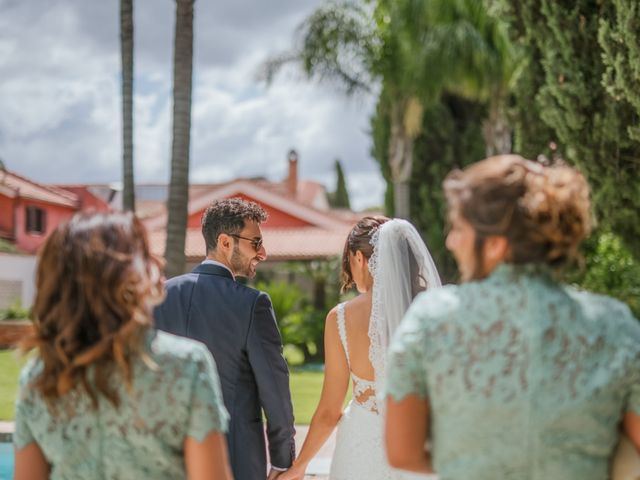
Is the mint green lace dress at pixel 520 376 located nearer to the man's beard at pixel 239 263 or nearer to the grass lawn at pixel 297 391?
the man's beard at pixel 239 263

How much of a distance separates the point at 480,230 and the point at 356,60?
22149 mm

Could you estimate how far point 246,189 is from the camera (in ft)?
111

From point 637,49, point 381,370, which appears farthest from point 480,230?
point 637,49

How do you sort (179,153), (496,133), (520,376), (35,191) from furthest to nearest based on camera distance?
(35,191) < (496,133) < (179,153) < (520,376)

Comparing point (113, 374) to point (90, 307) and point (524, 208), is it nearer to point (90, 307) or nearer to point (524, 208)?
point (90, 307)

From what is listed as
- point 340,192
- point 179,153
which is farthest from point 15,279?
point 340,192

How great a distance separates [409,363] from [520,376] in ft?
0.88

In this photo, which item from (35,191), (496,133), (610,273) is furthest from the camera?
(35,191)

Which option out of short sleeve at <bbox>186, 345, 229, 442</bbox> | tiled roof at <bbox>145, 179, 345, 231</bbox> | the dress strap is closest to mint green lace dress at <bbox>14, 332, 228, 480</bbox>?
short sleeve at <bbox>186, 345, 229, 442</bbox>

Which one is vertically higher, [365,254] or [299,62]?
[299,62]

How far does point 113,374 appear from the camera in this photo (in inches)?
84.0

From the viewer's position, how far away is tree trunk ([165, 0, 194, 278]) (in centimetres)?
1277

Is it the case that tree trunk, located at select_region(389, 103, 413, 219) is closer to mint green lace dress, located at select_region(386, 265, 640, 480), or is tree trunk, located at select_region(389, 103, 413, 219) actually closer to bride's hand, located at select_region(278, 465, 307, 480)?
bride's hand, located at select_region(278, 465, 307, 480)

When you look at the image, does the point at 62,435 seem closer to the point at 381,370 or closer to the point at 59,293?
the point at 59,293
